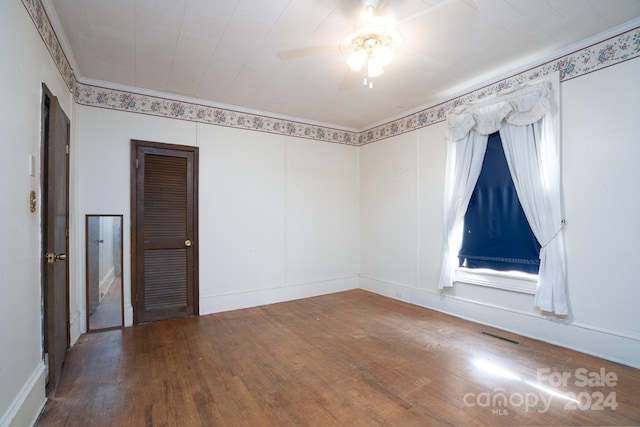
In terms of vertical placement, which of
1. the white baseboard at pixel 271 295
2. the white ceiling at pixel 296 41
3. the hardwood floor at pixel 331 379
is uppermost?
the white ceiling at pixel 296 41

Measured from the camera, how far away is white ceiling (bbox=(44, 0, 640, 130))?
7.52ft

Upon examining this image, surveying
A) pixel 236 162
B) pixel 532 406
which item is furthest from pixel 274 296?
pixel 532 406

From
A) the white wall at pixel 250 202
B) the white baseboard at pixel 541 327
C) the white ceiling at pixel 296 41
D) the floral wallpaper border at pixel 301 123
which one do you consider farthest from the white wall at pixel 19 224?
the white baseboard at pixel 541 327

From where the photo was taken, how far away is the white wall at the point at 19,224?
1.61m

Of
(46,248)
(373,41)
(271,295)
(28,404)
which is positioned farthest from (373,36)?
(271,295)

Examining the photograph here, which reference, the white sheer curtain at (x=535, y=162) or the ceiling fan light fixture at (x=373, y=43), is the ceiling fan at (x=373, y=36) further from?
the white sheer curtain at (x=535, y=162)

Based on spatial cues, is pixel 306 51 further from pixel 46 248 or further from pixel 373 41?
pixel 46 248

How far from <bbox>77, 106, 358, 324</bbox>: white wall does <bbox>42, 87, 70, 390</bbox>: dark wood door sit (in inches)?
38.0

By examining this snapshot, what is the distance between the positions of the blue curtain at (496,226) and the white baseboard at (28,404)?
13.6ft

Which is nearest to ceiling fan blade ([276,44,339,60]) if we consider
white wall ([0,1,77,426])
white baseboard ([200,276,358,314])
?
white wall ([0,1,77,426])

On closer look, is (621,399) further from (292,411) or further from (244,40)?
(244,40)

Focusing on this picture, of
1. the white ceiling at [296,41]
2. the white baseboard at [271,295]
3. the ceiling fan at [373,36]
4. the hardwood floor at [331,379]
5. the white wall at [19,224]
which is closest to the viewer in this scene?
the white wall at [19,224]

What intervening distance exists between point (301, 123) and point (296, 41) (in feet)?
7.32

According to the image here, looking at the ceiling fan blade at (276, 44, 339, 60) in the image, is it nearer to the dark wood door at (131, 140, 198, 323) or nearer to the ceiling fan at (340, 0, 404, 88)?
the ceiling fan at (340, 0, 404, 88)
